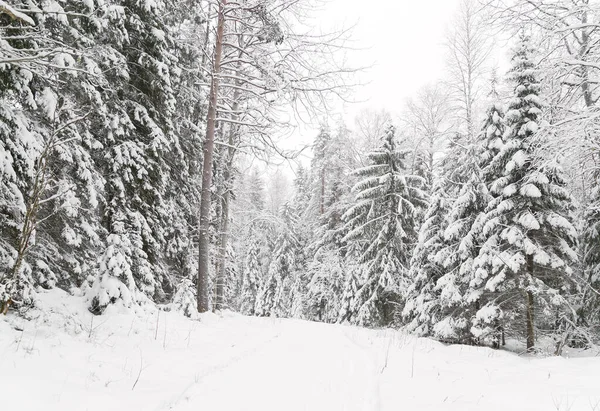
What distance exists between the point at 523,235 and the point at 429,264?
4209mm

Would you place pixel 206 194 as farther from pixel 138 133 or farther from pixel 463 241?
pixel 463 241

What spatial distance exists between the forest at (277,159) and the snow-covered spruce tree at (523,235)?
6 centimetres

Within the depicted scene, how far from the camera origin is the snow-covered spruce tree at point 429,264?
14.1m

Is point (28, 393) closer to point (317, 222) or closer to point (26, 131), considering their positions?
point (26, 131)

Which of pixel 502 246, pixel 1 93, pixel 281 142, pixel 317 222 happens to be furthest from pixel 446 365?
pixel 317 222

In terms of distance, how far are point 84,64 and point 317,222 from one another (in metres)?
21.8

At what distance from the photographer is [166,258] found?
1182 centimetres

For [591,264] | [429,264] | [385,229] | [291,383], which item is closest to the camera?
[291,383]

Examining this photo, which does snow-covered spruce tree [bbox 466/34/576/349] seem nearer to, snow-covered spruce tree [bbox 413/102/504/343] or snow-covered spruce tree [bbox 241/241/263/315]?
snow-covered spruce tree [bbox 413/102/504/343]

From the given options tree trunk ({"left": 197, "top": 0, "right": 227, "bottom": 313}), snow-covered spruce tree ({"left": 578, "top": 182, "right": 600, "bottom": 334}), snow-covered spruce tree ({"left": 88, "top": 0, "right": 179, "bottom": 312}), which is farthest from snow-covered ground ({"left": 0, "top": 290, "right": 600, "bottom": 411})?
snow-covered spruce tree ({"left": 578, "top": 182, "right": 600, "bottom": 334})

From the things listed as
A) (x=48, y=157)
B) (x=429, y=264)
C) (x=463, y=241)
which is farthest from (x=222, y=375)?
(x=429, y=264)

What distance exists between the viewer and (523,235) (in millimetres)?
10672

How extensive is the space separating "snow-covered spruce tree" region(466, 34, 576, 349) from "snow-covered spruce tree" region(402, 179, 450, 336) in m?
2.53

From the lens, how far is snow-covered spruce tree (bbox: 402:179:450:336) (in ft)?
46.3
